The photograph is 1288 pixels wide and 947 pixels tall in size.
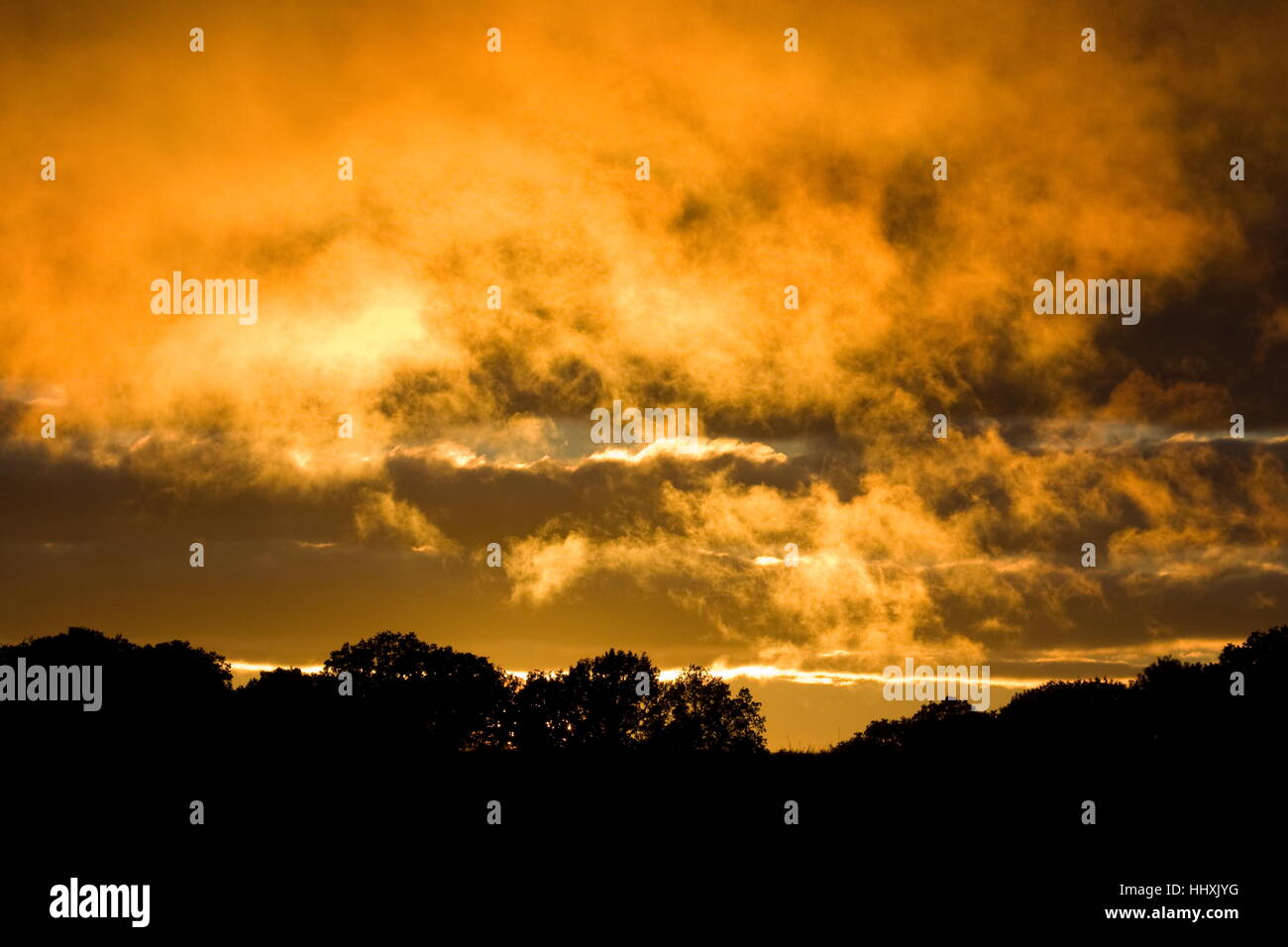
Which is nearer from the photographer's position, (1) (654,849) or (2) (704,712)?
(1) (654,849)

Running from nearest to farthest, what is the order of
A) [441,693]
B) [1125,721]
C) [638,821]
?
[638,821] < [1125,721] < [441,693]

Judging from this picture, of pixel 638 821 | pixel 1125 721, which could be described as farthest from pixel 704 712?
pixel 638 821

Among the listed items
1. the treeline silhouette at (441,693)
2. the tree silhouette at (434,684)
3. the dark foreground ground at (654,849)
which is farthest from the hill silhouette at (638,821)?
the tree silhouette at (434,684)

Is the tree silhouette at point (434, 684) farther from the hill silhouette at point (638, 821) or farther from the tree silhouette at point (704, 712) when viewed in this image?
the hill silhouette at point (638, 821)

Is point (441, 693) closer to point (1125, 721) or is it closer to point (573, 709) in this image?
point (573, 709)

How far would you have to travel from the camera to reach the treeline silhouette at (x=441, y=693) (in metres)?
112

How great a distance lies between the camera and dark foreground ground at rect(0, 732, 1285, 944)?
99.2 feet

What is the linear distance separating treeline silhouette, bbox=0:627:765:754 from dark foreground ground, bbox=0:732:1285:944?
187ft

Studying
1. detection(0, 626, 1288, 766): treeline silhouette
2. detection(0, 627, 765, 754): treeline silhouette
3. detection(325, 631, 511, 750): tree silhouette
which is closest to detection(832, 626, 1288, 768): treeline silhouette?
detection(0, 626, 1288, 766): treeline silhouette

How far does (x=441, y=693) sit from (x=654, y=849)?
10379 centimetres

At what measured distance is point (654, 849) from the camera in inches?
1385

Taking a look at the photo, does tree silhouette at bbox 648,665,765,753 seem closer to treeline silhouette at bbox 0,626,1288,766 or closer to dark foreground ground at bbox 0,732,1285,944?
treeline silhouette at bbox 0,626,1288,766

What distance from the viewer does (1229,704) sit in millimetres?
93188
